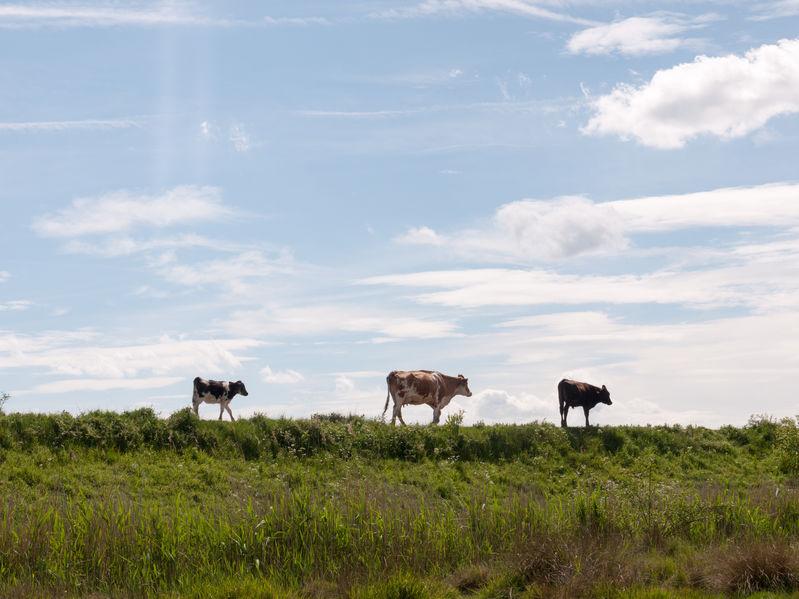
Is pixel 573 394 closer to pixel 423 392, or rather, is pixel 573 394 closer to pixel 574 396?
pixel 574 396

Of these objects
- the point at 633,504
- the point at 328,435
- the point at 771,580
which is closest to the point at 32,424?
the point at 328,435

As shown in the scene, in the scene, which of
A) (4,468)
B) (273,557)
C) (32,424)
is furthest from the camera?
(32,424)

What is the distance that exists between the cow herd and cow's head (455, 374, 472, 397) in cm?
20

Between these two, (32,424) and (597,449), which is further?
(597,449)

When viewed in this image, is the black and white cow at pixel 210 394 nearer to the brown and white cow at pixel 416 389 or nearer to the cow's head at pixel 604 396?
the brown and white cow at pixel 416 389

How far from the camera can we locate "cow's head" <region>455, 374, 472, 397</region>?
39469 mm

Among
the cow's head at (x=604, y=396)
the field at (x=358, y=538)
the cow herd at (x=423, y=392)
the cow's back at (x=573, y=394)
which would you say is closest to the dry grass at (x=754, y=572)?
the field at (x=358, y=538)

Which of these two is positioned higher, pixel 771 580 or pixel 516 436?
pixel 516 436

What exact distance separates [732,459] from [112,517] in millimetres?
22887

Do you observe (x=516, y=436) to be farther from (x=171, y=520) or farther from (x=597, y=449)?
(x=171, y=520)

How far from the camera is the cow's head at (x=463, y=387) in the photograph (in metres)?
39.5

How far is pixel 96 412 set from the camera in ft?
91.4

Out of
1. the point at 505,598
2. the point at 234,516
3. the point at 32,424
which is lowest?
the point at 505,598

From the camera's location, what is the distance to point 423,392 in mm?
37250
